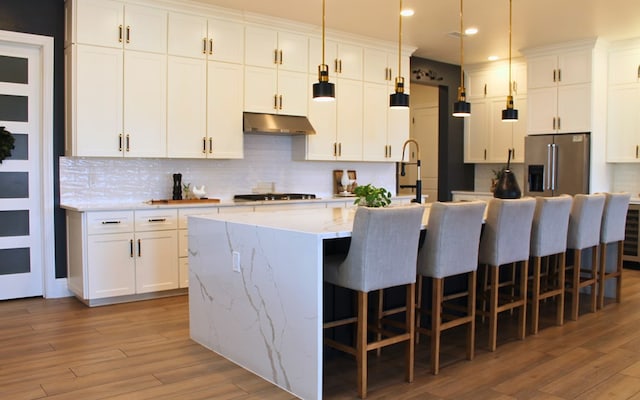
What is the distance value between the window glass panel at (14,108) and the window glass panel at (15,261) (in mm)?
1204

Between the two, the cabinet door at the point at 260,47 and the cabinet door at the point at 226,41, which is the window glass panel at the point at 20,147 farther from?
the cabinet door at the point at 260,47

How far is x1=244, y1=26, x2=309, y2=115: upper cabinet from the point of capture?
5.90 meters

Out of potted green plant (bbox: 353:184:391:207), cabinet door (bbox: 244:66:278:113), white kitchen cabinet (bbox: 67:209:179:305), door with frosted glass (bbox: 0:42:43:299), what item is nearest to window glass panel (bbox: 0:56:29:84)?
door with frosted glass (bbox: 0:42:43:299)

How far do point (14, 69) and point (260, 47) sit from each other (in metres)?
2.37

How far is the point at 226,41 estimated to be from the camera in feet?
18.7

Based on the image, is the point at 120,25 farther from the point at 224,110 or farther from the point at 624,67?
the point at 624,67

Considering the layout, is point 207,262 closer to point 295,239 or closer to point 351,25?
point 295,239

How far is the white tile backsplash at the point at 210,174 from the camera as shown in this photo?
5.28 metres

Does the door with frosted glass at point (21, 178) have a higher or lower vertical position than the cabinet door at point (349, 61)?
lower

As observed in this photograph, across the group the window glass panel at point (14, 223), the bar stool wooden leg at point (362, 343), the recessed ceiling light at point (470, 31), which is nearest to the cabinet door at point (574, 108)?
the recessed ceiling light at point (470, 31)

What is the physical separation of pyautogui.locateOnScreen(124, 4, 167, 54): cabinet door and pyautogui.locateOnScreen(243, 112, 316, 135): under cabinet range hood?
110 centimetres

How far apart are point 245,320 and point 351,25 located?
4109mm

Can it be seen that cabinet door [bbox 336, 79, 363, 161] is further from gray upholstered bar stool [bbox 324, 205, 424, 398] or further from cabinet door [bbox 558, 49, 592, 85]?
gray upholstered bar stool [bbox 324, 205, 424, 398]

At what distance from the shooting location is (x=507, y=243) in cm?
382
